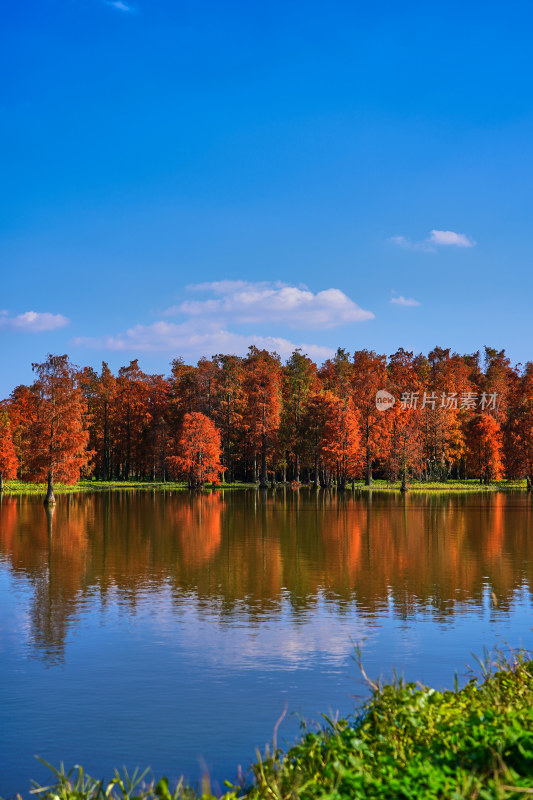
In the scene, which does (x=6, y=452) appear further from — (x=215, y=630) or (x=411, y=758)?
(x=411, y=758)

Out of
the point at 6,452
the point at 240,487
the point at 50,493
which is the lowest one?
the point at 240,487

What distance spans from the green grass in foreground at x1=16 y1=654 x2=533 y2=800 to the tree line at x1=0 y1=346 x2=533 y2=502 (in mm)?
50171

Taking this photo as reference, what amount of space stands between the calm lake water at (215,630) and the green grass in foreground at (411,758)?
139 cm

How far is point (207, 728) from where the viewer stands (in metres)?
8.91

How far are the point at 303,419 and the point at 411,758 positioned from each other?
71935 millimetres

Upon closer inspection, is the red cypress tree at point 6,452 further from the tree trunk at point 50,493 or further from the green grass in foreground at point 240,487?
the tree trunk at point 50,493

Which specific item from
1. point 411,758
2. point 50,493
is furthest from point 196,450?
point 411,758

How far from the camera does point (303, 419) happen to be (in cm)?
7750

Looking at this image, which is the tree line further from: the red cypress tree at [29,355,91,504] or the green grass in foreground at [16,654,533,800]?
the green grass in foreground at [16,654,533,800]

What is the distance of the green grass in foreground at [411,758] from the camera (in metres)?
4.94

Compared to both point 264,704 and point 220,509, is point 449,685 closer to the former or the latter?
point 264,704

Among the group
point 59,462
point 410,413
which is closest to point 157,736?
point 59,462

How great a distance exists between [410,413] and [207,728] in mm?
72116

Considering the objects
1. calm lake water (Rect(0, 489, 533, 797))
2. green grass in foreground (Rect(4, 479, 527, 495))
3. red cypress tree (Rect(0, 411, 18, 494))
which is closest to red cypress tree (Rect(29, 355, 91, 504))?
red cypress tree (Rect(0, 411, 18, 494))
